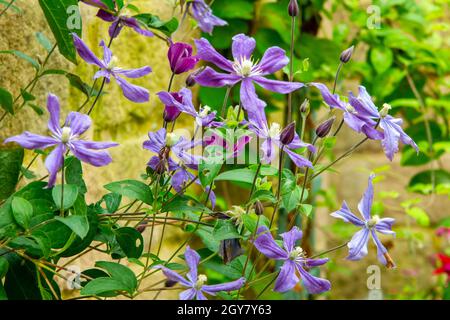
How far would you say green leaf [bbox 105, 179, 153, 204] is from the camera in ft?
2.53

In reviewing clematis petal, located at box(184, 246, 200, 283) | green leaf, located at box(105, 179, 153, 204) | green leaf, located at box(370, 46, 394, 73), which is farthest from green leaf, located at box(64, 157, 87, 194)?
green leaf, located at box(370, 46, 394, 73)

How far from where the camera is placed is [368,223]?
2.54ft

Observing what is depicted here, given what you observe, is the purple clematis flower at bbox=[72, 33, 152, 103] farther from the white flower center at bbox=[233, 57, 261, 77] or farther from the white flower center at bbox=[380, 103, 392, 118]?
the white flower center at bbox=[380, 103, 392, 118]

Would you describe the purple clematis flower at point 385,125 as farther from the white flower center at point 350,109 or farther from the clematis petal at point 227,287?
the clematis petal at point 227,287

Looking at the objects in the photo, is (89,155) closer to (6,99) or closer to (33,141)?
(33,141)

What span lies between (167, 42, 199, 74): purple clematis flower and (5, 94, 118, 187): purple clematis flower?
18cm

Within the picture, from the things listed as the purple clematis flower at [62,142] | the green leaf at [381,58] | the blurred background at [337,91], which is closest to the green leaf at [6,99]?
the blurred background at [337,91]

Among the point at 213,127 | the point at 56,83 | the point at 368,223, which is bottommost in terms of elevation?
the point at 368,223

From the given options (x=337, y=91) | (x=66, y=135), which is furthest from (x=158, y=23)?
(x=337, y=91)

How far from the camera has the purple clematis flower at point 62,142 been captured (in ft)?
2.13
